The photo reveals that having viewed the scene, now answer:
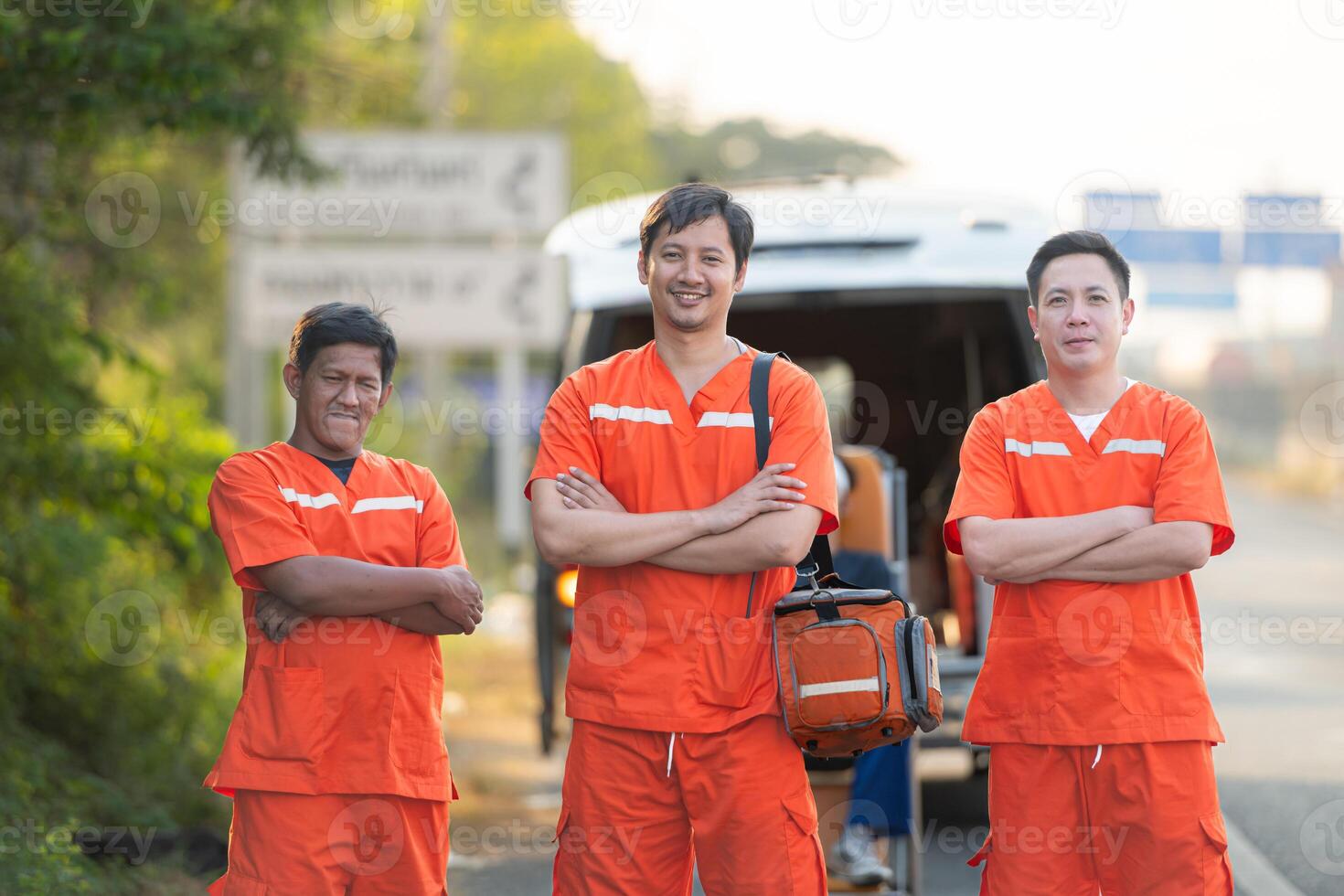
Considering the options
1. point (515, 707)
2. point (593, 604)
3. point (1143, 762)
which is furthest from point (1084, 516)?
point (515, 707)

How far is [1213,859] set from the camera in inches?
137

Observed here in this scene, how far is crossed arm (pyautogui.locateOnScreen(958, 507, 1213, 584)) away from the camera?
11.7ft

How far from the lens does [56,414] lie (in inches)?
254

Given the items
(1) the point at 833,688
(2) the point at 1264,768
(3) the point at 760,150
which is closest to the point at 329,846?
(1) the point at 833,688

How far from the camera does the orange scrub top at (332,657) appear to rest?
3.57m

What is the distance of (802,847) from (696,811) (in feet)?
0.80

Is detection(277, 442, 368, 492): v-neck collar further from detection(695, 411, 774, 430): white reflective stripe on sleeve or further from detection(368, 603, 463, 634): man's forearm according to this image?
detection(695, 411, 774, 430): white reflective stripe on sleeve

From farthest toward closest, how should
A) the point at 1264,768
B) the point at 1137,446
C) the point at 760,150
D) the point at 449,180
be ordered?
the point at 760,150, the point at 449,180, the point at 1264,768, the point at 1137,446

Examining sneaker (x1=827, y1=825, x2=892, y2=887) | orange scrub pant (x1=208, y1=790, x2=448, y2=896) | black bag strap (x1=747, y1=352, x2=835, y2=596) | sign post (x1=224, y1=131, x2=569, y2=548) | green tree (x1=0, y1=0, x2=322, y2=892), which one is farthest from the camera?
sign post (x1=224, y1=131, x2=569, y2=548)

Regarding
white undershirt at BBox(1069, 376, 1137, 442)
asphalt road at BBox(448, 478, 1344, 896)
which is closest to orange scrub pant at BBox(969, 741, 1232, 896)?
white undershirt at BBox(1069, 376, 1137, 442)

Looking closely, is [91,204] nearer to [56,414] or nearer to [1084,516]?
[56,414]

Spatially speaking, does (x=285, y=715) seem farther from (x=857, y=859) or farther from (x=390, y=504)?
(x=857, y=859)

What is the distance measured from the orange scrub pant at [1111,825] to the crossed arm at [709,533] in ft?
2.47

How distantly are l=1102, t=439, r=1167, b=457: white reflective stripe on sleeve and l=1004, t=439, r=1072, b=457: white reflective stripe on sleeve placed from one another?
Result: 0.10 meters
